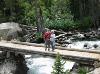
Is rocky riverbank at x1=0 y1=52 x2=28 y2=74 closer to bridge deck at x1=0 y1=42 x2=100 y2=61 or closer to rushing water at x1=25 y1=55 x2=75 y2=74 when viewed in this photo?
bridge deck at x1=0 y1=42 x2=100 y2=61

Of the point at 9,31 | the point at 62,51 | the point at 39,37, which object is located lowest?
the point at 39,37

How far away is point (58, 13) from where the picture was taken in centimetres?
5050

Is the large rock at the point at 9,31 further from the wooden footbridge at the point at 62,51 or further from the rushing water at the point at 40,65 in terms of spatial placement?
the wooden footbridge at the point at 62,51

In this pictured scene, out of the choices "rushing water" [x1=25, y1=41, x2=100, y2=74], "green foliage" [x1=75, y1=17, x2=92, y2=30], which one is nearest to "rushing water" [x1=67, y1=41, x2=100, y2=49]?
"rushing water" [x1=25, y1=41, x2=100, y2=74]

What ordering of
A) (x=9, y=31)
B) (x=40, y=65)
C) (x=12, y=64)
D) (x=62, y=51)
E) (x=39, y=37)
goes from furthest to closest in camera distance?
(x=39, y=37) → (x=9, y=31) → (x=40, y=65) → (x=12, y=64) → (x=62, y=51)

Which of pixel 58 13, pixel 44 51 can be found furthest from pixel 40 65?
pixel 58 13

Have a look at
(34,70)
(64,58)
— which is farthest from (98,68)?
(34,70)

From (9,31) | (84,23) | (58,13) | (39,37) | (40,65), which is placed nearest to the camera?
(40,65)

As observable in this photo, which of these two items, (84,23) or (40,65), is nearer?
(40,65)

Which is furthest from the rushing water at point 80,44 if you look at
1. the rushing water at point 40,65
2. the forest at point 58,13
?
the forest at point 58,13

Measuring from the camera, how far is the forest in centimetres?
4572

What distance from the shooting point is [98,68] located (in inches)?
716

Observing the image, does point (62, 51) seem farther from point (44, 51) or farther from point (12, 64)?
point (12, 64)

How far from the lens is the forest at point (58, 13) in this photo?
150 ft
